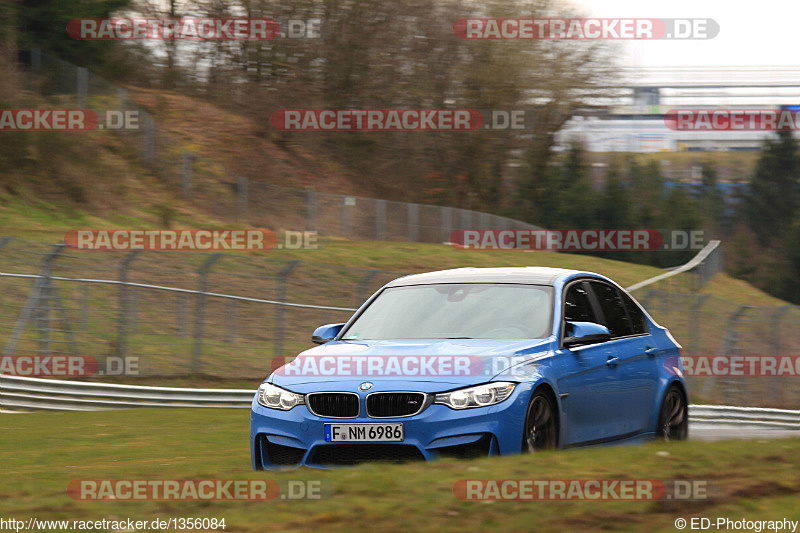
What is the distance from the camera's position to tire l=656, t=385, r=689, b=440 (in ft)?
30.6

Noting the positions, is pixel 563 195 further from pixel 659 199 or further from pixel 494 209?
pixel 659 199

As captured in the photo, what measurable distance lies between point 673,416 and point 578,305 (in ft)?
5.15

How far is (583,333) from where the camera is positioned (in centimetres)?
805

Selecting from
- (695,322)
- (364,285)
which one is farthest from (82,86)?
(695,322)

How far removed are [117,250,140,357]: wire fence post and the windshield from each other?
34.1 ft

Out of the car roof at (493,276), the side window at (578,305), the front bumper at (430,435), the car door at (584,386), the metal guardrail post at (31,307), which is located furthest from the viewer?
the metal guardrail post at (31,307)

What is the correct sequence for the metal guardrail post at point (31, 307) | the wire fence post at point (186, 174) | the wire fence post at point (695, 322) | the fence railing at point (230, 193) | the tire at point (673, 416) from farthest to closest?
the wire fence post at point (186, 174) < the fence railing at point (230, 193) < the wire fence post at point (695, 322) < the metal guardrail post at point (31, 307) < the tire at point (673, 416)

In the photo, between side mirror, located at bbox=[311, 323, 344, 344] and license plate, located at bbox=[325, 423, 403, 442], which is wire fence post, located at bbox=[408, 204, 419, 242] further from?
license plate, located at bbox=[325, 423, 403, 442]

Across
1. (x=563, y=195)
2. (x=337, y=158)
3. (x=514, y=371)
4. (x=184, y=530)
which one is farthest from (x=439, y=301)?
(x=563, y=195)

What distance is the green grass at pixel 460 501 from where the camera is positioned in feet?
18.1

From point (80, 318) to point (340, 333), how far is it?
12.8 meters

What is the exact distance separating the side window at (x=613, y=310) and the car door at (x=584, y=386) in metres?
0.27

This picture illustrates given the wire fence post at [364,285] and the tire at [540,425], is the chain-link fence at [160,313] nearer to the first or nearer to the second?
the wire fence post at [364,285]
